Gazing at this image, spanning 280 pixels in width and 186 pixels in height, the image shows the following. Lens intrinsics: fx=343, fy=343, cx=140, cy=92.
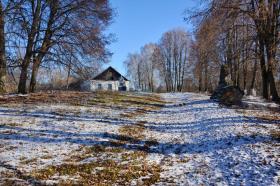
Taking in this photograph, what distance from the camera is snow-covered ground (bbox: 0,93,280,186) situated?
8220 mm

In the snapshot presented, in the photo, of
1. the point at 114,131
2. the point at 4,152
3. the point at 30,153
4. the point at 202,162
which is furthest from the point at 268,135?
the point at 4,152

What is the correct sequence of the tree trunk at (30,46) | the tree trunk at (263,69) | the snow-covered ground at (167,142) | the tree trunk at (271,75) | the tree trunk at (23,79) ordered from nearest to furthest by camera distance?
the snow-covered ground at (167,142)
the tree trunk at (271,75)
the tree trunk at (30,46)
the tree trunk at (23,79)
the tree trunk at (263,69)

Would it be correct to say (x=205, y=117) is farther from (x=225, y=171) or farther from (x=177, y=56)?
(x=177, y=56)

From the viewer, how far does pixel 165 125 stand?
15836 mm

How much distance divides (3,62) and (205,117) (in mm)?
13312

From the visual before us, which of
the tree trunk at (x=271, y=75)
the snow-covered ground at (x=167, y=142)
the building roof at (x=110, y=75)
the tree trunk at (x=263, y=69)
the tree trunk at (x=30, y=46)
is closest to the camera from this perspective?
the snow-covered ground at (x=167, y=142)

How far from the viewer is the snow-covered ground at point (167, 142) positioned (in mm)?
8220

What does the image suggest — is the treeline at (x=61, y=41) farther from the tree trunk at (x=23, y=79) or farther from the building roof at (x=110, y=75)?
the building roof at (x=110, y=75)

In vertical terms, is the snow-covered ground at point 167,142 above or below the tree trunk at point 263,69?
below

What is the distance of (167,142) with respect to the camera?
1222 centimetres

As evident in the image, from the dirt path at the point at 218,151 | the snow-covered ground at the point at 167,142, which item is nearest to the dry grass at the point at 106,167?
the snow-covered ground at the point at 167,142

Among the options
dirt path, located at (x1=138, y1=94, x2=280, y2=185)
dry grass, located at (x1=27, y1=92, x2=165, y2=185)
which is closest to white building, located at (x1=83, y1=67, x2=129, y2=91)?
dirt path, located at (x1=138, y1=94, x2=280, y2=185)

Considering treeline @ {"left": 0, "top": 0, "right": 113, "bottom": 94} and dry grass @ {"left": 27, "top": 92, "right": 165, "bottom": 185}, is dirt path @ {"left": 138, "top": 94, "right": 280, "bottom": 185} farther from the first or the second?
treeline @ {"left": 0, "top": 0, "right": 113, "bottom": 94}

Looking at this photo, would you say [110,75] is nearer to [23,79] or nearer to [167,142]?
[23,79]
